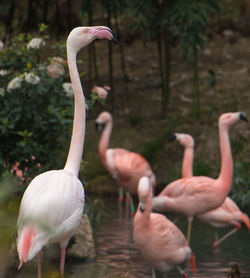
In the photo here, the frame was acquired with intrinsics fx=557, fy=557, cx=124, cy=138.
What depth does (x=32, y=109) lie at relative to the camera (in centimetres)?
461

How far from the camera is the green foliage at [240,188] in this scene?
6812 millimetres

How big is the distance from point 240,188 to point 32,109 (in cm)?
339

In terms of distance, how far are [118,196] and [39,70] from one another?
3980 millimetres

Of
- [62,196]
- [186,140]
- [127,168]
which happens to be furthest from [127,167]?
[62,196]

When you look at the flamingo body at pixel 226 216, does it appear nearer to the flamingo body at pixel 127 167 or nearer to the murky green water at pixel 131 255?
the murky green water at pixel 131 255

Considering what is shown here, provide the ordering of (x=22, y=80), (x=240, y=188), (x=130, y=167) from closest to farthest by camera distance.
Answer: (x=22, y=80) → (x=240, y=188) → (x=130, y=167)

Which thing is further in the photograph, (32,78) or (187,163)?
(187,163)

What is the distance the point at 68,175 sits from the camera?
2891 mm

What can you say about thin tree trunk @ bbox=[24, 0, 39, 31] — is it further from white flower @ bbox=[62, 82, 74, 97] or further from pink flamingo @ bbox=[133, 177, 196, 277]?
pink flamingo @ bbox=[133, 177, 196, 277]

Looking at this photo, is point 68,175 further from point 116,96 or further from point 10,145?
point 116,96

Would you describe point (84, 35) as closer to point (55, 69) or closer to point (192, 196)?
point (55, 69)

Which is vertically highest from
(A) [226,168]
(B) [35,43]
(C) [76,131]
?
(B) [35,43]

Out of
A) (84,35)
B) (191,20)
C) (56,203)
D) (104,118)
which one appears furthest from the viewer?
(104,118)

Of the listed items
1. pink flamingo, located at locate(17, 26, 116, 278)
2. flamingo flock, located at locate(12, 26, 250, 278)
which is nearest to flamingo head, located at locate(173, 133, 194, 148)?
flamingo flock, located at locate(12, 26, 250, 278)
